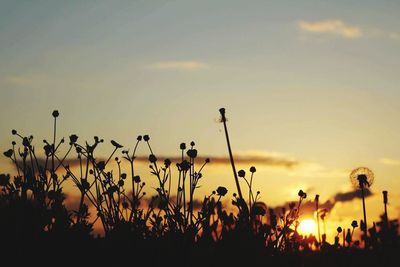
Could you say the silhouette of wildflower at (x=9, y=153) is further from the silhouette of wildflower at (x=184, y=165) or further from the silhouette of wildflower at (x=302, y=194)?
the silhouette of wildflower at (x=302, y=194)

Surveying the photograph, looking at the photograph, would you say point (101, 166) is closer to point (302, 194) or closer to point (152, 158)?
point (152, 158)

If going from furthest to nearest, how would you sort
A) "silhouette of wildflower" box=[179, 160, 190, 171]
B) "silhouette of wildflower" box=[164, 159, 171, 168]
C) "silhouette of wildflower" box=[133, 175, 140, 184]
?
"silhouette of wildflower" box=[133, 175, 140, 184], "silhouette of wildflower" box=[164, 159, 171, 168], "silhouette of wildflower" box=[179, 160, 190, 171]

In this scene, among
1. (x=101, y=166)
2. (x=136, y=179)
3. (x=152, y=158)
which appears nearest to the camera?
(x=101, y=166)

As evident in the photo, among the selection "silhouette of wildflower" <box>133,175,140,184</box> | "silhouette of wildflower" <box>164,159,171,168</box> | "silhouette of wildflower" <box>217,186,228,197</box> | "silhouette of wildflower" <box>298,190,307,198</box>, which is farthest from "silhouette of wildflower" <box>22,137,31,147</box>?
"silhouette of wildflower" <box>298,190,307,198</box>

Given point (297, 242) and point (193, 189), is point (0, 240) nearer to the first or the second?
point (193, 189)

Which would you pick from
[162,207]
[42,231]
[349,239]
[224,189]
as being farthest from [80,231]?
[349,239]

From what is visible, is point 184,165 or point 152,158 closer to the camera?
point 184,165

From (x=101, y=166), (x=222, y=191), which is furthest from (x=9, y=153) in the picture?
(x=222, y=191)

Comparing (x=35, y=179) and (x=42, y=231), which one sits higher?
(x=35, y=179)

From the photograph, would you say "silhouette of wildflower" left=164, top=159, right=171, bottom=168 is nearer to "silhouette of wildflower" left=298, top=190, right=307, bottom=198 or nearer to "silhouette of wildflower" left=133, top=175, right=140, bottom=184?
"silhouette of wildflower" left=133, top=175, right=140, bottom=184

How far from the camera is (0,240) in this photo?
7.12 metres

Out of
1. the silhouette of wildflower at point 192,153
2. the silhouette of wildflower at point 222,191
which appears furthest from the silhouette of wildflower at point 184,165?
the silhouette of wildflower at point 222,191

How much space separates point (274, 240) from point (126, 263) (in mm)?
1819

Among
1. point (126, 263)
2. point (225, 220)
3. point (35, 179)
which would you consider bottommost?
point (126, 263)
